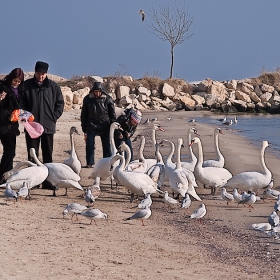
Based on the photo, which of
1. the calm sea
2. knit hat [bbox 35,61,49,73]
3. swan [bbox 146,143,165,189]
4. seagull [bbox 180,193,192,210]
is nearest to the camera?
seagull [bbox 180,193,192,210]

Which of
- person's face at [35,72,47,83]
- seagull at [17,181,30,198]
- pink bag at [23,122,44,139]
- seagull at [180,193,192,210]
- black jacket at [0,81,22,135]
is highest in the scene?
person's face at [35,72,47,83]

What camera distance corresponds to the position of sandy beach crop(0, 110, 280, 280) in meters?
6.50

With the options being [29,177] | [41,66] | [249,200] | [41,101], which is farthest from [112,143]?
[249,200]

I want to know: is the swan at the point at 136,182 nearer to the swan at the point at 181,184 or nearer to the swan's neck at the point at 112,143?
the swan at the point at 181,184

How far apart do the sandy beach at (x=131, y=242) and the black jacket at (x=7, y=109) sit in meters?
1.10

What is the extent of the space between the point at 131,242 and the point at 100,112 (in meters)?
6.35

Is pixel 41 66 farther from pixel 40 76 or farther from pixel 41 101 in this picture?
pixel 41 101

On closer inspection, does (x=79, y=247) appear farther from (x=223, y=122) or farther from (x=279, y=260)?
(x=223, y=122)

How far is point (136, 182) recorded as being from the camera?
10.6 meters

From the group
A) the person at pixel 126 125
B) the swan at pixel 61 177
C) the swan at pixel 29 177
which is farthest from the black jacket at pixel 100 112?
the swan at pixel 29 177

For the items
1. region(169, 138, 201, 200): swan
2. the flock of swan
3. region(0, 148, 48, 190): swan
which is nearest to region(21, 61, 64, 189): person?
the flock of swan

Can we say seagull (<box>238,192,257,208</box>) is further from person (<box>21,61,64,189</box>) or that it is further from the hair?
the hair

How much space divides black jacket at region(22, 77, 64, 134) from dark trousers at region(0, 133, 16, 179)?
51 cm

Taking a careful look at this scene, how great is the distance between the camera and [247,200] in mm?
10312
